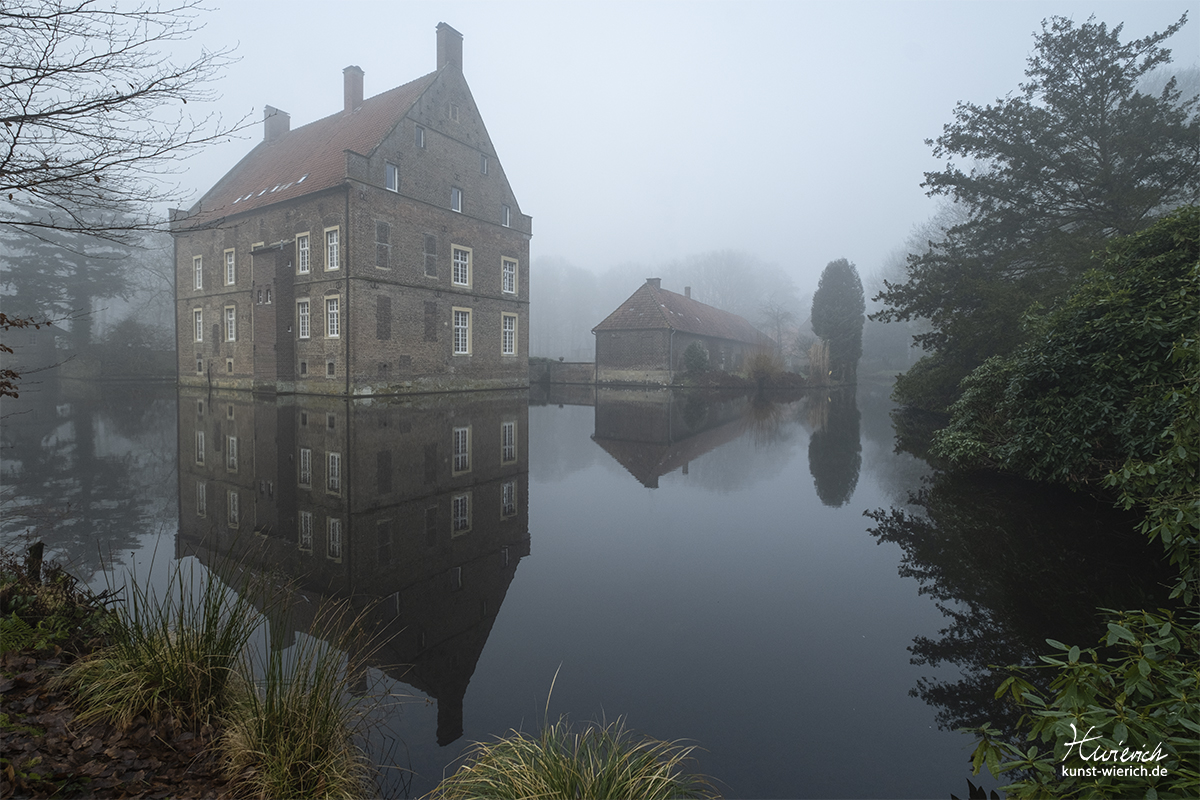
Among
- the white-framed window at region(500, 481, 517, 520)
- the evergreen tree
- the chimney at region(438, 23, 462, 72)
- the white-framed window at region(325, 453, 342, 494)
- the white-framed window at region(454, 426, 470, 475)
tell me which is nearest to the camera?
the white-framed window at region(500, 481, 517, 520)

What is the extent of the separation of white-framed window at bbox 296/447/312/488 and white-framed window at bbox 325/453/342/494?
0.24 metres

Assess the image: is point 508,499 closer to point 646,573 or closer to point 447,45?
point 646,573

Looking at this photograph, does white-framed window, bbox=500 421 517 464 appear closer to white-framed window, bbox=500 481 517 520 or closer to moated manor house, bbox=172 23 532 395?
white-framed window, bbox=500 481 517 520

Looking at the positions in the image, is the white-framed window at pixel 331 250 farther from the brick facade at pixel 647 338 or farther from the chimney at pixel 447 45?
the brick facade at pixel 647 338

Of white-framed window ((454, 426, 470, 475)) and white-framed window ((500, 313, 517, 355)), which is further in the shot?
white-framed window ((500, 313, 517, 355))

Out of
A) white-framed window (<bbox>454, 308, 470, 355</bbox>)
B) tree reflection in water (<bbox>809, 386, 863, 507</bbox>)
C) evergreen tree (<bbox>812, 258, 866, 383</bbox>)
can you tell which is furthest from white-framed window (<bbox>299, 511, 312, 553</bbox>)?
evergreen tree (<bbox>812, 258, 866, 383</bbox>)

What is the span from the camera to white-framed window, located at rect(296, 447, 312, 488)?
848 centimetres

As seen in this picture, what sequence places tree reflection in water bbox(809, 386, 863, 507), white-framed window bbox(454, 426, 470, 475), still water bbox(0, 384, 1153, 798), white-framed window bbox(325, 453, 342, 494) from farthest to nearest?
white-framed window bbox(454, 426, 470, 475) → tree reflection in water bbox(809, 386, 863, 507) → white-framed window bbox(325, 453, 342, 494) → still water bbox(0, 384, 1153, 798)

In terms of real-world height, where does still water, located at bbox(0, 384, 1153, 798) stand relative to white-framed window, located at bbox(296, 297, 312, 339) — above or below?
below

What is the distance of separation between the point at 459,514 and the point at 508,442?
576cm

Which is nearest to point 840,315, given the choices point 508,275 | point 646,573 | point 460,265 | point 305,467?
point 508,275

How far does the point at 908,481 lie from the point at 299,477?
32.3 ft

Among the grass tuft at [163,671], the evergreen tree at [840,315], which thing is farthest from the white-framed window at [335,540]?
the evergreen tree at [840,315]

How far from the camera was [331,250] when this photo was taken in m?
22.9
